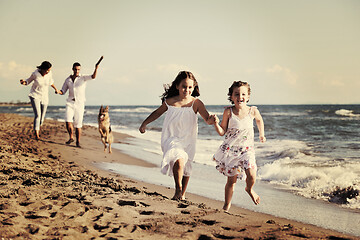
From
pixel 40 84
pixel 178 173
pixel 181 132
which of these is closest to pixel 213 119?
pixel 181 132

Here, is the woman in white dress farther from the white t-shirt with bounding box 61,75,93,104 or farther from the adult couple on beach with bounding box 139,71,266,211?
the adult couple on beach with bounding box 139,71,266,211

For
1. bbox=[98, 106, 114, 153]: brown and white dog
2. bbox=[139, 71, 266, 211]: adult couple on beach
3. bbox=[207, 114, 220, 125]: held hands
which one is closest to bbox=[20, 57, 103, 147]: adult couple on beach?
bbox=[98, 106, 114, 153]: brown and white dog

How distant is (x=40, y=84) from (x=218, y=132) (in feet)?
21.5

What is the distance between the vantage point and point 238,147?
14.8 feet

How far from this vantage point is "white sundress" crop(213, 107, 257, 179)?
176 inches

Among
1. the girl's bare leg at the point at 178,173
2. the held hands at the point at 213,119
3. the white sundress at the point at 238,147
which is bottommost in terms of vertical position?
the girl's bare leg at the point at 178,173

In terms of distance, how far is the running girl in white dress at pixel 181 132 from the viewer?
468 cm

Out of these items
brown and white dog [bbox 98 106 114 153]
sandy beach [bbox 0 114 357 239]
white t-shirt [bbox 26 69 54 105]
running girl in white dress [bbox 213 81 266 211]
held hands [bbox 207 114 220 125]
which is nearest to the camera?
sandy beach [bbox 0 114 357 239]

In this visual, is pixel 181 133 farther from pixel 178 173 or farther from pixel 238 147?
pixel 238 147

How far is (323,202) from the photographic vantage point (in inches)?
220

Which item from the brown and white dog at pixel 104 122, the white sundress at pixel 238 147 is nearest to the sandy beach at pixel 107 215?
the white sundress at pixel 238 147

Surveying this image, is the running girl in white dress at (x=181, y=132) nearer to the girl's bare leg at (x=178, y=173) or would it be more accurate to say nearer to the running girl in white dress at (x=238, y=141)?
the girl's bare leg at (x=178, y=173)

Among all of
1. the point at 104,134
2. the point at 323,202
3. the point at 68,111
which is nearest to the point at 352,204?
the point at 323,202

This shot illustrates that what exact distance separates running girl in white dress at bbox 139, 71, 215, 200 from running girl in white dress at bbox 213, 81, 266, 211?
1.18 feet
